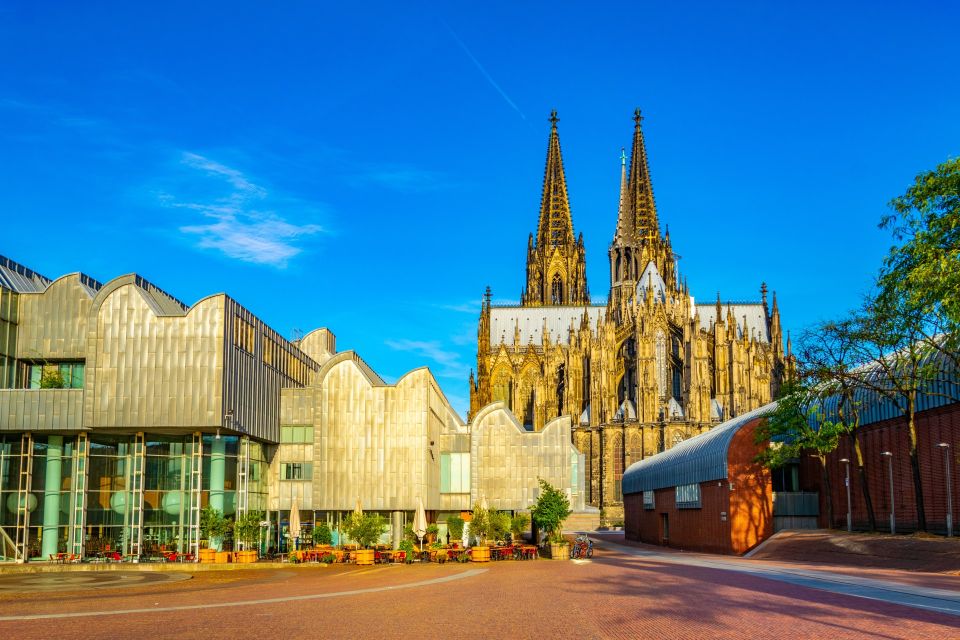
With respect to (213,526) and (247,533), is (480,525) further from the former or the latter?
(213,526)

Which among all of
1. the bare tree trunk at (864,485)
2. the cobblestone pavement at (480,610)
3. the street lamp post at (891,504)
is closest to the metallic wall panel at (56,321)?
the cobblestone pavement at (480,610)

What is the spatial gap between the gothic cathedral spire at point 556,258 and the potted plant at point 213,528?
104 m

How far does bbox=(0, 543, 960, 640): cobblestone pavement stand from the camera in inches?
709

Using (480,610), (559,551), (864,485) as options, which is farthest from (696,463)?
(480,610)

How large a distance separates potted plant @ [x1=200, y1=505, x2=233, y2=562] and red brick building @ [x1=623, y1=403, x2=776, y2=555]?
2408 centimetres

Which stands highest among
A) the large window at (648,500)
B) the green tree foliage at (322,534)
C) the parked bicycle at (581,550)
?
the large window at (648,500)

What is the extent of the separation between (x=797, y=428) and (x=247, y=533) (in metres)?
25.7

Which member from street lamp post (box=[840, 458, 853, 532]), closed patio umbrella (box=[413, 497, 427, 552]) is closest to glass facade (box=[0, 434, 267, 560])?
closed patio umbrella (box=[413, 497, 427, 552])

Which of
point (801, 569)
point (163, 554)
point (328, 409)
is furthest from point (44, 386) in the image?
point (801, 569)

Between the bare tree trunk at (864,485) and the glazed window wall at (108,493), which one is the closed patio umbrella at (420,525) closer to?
the glazed window wall at (108,493)

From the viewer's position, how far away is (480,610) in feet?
70.4

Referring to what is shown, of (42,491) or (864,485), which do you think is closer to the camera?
(864,485)

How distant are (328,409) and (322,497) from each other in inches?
180

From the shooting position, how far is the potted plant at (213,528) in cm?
→ 4434
